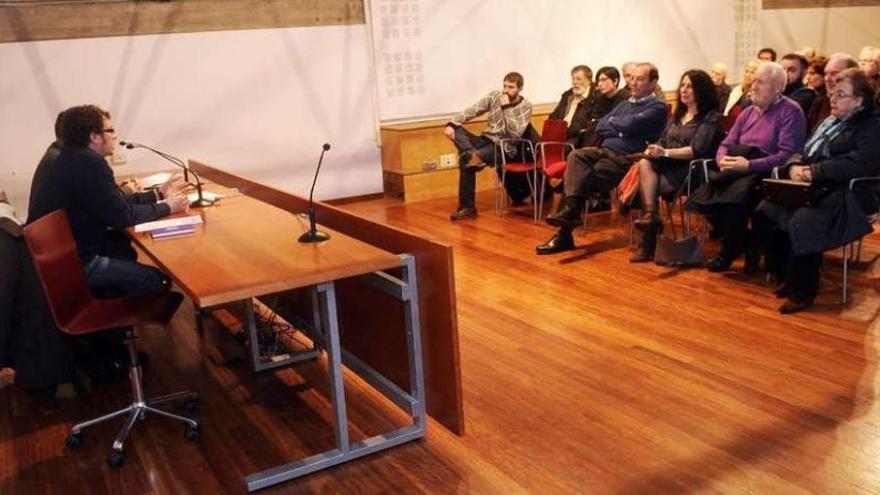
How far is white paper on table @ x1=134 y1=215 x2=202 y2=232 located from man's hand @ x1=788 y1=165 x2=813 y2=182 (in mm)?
2898

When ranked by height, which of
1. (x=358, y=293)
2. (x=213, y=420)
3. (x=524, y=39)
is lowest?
(x=213, y=420)

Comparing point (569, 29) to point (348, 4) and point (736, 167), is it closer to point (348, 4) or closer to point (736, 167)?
point (348, 4)

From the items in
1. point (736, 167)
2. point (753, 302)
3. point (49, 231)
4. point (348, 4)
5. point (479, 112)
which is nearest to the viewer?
point (49, 231)

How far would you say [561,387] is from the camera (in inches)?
123

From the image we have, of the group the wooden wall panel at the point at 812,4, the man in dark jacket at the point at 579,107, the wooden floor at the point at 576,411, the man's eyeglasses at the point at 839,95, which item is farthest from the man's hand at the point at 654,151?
the wooden wall panel at the point at 812,4

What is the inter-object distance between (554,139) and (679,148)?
145cm

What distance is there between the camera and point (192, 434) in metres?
2.84

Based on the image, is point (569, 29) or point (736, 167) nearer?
point (736, 167)

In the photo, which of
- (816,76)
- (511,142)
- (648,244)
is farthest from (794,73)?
(511,142)

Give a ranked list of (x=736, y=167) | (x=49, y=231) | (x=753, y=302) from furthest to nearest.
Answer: (x=736, y=167), (x=753, y=302), (x=49, y=231)

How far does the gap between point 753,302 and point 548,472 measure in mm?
1987

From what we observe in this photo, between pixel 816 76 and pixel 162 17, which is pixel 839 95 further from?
pixel 162 17

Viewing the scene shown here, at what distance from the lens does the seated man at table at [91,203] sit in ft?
10.2

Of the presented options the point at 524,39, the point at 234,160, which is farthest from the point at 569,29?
the point at 234,160
